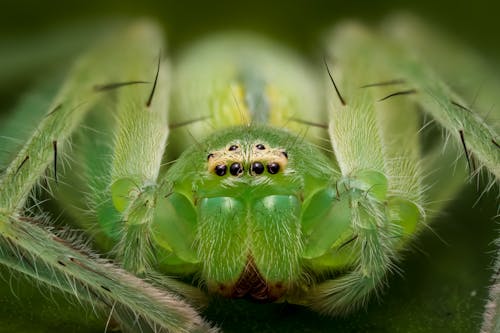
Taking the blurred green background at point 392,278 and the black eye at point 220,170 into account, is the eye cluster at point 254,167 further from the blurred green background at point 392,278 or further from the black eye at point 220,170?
the blurred green background at point 392,278

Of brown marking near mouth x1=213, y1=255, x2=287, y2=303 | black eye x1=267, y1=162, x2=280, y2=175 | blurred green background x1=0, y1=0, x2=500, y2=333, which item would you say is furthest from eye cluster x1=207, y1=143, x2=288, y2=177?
blurred green background x1=0, y1=0, x2=500, y2=333

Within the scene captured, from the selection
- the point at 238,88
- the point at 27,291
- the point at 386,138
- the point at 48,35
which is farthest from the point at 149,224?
the point at 48,35

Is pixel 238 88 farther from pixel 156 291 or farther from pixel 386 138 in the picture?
pixel 156 291

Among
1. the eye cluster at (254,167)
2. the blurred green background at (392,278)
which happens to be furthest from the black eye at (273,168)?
the blurred green background at (392,278)

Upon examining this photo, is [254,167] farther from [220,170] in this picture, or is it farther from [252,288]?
[252,288]

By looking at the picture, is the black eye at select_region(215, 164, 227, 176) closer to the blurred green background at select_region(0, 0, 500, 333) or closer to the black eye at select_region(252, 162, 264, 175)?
the black eye at select_region(252, 162, 264, 175)
